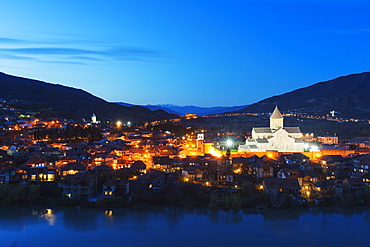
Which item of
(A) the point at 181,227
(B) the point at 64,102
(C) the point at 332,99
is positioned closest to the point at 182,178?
(A) the point at 181,227

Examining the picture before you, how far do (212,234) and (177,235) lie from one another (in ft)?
3.14

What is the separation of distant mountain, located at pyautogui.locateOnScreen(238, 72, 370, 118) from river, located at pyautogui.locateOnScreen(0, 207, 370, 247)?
41051 mm

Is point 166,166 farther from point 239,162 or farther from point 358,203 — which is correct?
point 358,203

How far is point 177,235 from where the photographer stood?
9617 mm

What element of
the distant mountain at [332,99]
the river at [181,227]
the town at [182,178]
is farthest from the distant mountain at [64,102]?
the river at [181,227]

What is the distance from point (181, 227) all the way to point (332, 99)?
57340 mm

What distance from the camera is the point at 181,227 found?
10.2 metres

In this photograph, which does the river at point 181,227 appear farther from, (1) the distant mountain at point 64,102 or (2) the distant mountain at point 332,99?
(2) the distant mountain at point 332,99

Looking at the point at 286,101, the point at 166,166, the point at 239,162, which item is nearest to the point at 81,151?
the point at 166,166

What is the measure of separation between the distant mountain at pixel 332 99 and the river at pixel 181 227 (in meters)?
41.1

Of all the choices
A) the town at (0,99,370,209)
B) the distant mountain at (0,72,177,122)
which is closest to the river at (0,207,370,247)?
the town at (0,99,370,209)

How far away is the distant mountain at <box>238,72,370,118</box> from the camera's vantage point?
5341 cm

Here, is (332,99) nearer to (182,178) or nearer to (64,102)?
(64,102)

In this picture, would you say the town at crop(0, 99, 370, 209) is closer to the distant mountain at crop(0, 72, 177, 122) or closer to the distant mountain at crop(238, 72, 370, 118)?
the distant mountain at crop(0, 72, 177, 122)
